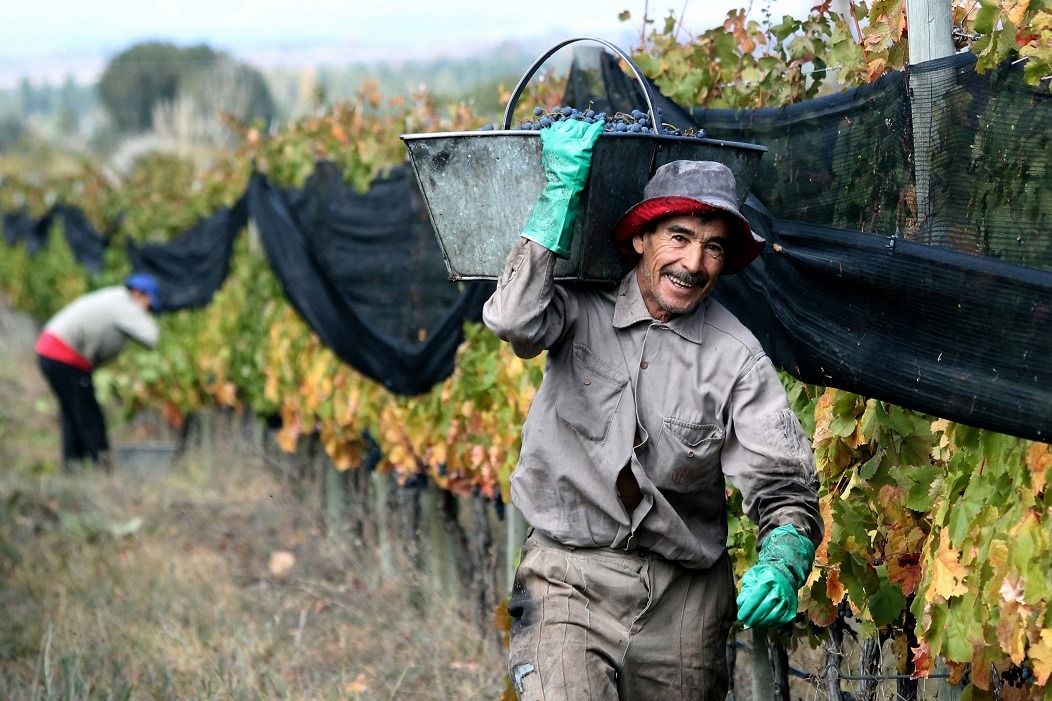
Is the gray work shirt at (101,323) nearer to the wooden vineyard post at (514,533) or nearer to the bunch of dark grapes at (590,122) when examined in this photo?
the wooden vineyard post at (514,533)

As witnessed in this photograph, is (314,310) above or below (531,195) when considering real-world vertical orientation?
below

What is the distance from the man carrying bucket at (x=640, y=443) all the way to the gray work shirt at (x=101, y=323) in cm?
837

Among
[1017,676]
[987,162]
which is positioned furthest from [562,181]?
[1017,676]

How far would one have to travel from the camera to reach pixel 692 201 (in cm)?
304

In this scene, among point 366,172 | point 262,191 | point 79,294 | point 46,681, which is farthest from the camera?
point 79,294

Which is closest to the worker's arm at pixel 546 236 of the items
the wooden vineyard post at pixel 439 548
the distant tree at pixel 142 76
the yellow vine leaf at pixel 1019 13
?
the yellow vine leaf at pixel 1019 13

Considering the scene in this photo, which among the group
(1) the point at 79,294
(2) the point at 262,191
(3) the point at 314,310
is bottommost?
(1) the point at 79,294

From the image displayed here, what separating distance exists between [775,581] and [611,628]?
558mm

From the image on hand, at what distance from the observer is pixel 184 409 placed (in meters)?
12.0

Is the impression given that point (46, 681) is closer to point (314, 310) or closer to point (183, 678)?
point (183, 678)

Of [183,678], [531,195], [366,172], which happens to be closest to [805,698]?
[531,195]

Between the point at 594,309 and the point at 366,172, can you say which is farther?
the point at 366,172

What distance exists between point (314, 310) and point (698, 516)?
4.64m

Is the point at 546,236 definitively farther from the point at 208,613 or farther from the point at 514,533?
the point at 208,613
